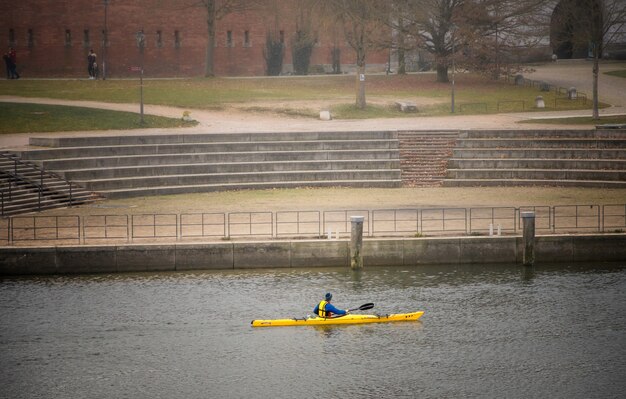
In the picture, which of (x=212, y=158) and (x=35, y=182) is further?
(x=212, y=158)

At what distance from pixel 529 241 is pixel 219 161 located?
1843 centimetres

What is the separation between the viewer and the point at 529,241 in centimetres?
3788

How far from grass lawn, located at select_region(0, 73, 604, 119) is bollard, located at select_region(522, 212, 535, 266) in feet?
92.4

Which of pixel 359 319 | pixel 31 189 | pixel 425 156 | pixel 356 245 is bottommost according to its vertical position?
pixel 359 319

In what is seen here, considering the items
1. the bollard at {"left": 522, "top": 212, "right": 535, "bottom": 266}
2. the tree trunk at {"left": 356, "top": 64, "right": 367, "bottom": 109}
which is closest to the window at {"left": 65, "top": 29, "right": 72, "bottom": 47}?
the tree trunk at {"left": 356, "top": 64, "right": 367, "bottom": 109}

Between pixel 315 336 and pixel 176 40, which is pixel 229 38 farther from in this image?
pixel 315 336

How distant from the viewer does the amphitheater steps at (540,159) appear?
49.8 metres

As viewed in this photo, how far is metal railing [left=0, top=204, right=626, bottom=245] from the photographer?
3800 centimetres

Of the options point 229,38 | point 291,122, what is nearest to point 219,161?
point 291,122

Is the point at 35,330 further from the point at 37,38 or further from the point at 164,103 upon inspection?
the point at 37,38

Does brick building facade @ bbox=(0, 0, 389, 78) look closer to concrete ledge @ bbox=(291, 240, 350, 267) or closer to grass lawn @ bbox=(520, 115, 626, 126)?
grass lawn @ bbox=(520, 115, 626, 126)

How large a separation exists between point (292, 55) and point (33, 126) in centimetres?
3624

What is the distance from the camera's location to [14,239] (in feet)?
122

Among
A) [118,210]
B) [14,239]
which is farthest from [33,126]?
[14,239]
